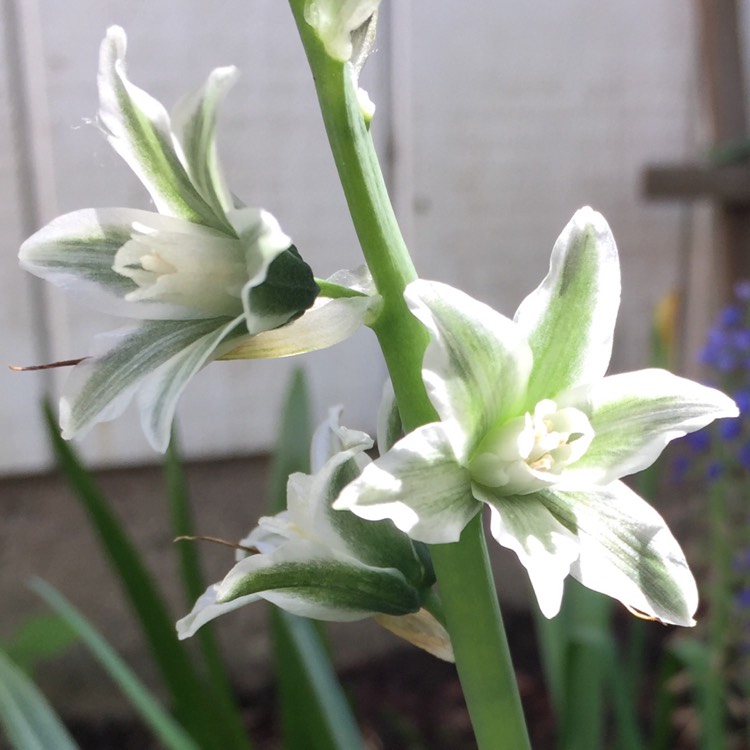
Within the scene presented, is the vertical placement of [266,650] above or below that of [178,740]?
below

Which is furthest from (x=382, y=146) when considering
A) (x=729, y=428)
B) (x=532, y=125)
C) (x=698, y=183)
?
(x=729, y=428)

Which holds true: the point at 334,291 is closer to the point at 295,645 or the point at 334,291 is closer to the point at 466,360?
the point at 466,360

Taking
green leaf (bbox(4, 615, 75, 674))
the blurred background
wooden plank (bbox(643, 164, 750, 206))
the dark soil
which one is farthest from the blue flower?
green leaf (bbox(4, 615, 75, 674))

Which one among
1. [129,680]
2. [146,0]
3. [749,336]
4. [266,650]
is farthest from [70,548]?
[749,336]

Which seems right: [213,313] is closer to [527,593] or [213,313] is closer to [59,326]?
[59,326]

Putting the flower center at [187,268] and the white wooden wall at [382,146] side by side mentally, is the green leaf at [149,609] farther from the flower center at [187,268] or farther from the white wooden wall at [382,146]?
the flower center at [187,268]

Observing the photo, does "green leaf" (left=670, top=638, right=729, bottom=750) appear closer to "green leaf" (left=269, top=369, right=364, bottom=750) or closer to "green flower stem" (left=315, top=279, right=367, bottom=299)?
"green leaf" (left=269, top=369, right=364, bottom=750)

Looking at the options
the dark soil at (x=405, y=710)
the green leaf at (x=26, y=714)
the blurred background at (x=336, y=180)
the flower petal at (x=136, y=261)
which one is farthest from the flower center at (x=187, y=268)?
the dark soil at (x=405, y=710)
